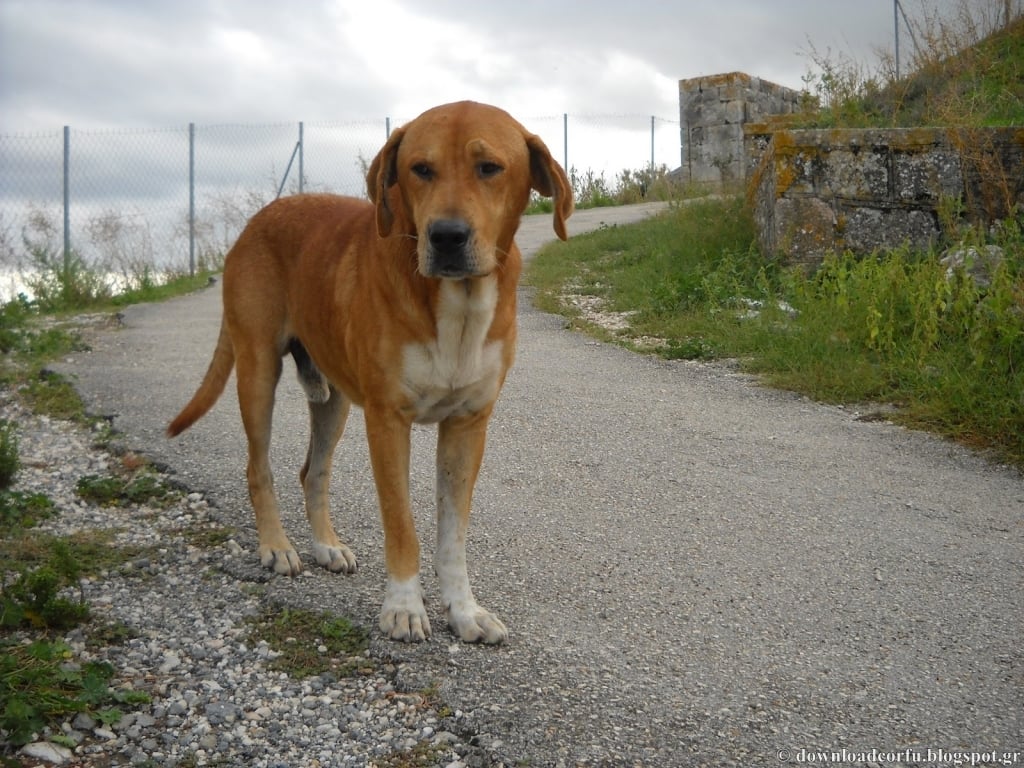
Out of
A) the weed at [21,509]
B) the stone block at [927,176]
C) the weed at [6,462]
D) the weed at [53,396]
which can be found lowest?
the weed at [21,509]

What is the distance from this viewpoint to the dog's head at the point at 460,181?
3.25m

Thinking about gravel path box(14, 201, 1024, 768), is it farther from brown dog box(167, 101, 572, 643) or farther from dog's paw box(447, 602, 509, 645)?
brown dog box(167, 101, 572, 643)

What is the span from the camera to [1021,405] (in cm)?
627

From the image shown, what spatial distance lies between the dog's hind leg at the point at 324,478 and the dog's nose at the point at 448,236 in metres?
1.52


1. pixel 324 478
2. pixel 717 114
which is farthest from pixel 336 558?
pixel 717 114

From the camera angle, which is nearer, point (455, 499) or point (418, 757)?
point (418, 757)

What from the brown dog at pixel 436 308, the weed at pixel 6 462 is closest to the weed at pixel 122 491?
the weed at pixel 6 462

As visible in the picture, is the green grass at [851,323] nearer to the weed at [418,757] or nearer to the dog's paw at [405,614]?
the dog's paw at [405,614]

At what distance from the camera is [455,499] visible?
3.70 metres

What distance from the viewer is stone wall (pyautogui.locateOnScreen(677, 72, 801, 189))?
2089 centimetres

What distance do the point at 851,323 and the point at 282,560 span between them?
5343mm

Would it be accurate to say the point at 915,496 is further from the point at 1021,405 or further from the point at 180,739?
the point at 180,739

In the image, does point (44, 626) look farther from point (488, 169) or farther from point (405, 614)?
point (488, 169)

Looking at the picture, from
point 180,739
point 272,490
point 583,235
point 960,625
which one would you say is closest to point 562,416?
point 272,490
